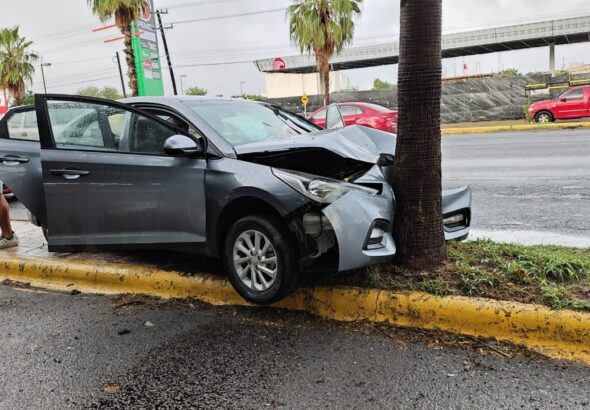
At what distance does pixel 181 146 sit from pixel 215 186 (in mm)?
401

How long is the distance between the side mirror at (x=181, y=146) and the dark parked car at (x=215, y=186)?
11mm

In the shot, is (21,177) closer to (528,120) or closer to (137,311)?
(137,311)

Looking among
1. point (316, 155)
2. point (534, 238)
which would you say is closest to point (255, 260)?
point (316, 155)

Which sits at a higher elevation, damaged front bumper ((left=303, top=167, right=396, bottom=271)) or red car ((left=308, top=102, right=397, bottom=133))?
red car ((left=308, top=102, right=397, bottom=133))

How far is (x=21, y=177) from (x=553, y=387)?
468 centimetres

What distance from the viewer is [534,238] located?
17.4 ft

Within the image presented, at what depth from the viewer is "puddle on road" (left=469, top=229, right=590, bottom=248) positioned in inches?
198

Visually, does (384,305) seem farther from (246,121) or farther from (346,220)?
(246,121)

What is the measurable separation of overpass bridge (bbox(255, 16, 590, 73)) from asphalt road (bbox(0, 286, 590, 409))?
1266 inches

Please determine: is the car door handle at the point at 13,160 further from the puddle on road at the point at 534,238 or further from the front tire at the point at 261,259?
the puddle on road at the point at 534,238

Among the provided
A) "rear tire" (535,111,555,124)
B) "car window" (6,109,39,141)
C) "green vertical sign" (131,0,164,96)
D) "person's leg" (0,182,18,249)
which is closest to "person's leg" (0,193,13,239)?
"person's leg" (0,182,18,249)

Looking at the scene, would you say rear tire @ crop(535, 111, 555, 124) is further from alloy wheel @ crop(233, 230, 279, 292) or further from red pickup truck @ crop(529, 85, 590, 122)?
alloy wheel @ crop(233, 230, 279, 292)

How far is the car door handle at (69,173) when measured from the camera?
173 inches

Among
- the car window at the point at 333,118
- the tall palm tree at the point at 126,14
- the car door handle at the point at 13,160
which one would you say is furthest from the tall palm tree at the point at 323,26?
the car door handle at the point at 13,160
